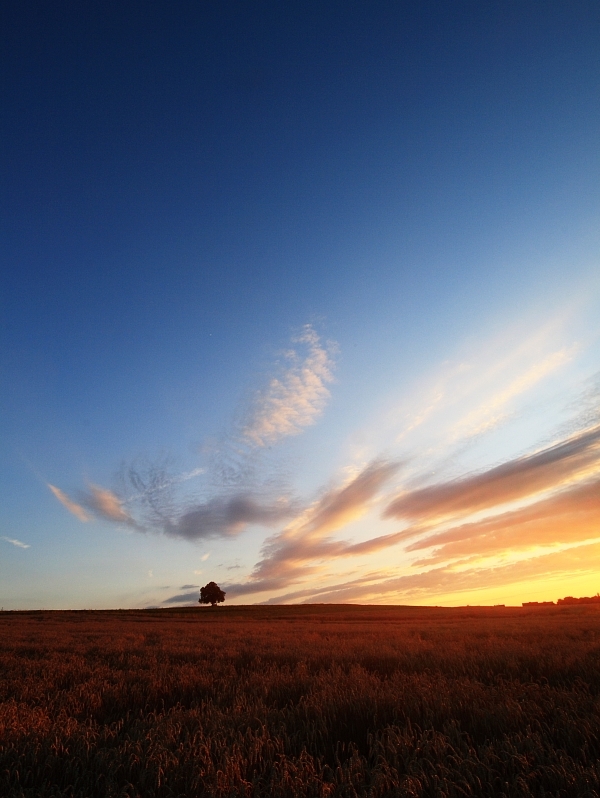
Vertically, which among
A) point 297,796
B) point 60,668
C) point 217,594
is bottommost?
point 297,796

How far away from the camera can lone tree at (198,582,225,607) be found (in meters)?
89.4

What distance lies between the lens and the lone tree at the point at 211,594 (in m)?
89.4

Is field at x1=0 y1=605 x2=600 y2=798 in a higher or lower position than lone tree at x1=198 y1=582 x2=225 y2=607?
lower

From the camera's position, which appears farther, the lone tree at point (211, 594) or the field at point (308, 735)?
the lone tree at point (211, 594)

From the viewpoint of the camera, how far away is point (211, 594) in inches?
3543

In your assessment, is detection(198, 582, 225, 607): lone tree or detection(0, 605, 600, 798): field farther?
detection(198, 582, 225, 607): lone tree

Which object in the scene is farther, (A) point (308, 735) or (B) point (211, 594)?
(B) point (211, 594)

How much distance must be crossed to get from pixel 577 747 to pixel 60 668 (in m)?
8.01

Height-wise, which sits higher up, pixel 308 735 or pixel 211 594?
pixel 211 594

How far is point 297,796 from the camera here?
2.61 m

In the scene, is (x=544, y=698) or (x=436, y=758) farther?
(x=544, y=698)

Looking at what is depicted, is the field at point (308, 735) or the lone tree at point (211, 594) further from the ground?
the lone tree at point (211, 594)

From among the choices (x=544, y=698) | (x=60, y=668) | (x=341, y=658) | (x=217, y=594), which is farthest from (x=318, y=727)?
(x=217, y=594)

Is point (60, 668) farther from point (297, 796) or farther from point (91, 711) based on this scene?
point (297, 796)
